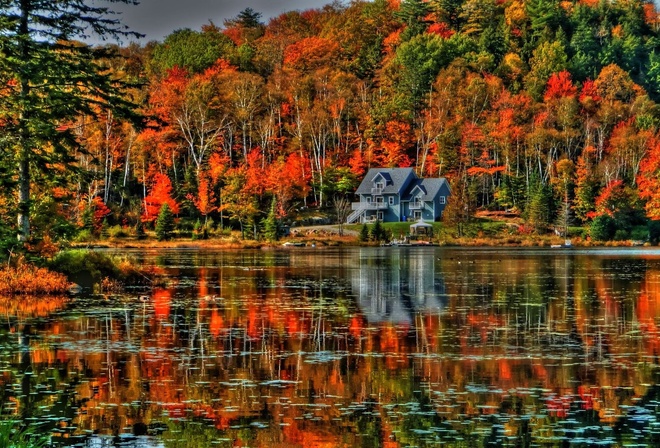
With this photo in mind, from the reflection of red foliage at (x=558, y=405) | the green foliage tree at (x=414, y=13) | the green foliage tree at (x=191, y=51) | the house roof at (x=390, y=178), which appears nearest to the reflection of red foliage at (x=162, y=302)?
the reflection of red foliage at (x=558, y=405)

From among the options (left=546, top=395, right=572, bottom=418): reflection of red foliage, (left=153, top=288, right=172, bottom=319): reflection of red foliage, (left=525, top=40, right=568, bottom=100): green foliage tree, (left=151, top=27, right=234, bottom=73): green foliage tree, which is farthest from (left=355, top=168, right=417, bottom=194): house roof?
(left=546, top=395, right=572, bottom=418): reflection of red foliage

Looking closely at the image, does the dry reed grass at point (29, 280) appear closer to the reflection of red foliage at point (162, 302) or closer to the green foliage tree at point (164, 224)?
the reflection of red foliage at point (162, 302)

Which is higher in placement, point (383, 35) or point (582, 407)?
point (383, 35)

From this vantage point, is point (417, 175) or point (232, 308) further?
point (417, 175)

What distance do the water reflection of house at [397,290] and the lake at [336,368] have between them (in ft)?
0.81

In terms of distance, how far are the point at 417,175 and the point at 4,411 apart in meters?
107

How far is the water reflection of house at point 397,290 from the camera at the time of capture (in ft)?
104

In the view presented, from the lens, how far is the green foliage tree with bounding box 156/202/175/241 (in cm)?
9600

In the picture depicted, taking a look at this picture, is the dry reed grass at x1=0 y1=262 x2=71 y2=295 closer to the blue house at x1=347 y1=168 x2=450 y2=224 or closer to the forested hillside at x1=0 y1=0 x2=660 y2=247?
the forested hillside at x1=0 y1=0 x2=660 y2=247

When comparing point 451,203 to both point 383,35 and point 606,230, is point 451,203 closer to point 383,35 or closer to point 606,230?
point 606,230

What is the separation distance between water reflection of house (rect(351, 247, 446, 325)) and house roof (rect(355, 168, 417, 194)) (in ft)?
165

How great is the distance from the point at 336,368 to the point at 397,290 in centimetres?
2064

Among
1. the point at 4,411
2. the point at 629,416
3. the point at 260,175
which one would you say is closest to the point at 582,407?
the point at 629,416

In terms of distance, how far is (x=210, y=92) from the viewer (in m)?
118
